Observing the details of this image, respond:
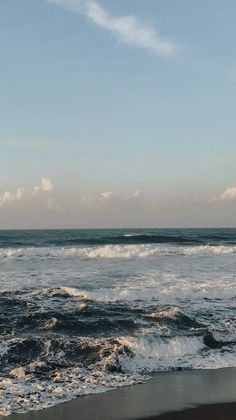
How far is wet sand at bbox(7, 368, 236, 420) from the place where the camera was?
676cm

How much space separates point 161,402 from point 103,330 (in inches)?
174

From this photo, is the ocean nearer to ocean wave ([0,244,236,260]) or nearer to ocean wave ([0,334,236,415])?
ocean wave ([0,334,236,415])

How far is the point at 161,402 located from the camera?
7309mm

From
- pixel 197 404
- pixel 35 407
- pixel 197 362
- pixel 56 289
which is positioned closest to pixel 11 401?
pixel 35 407

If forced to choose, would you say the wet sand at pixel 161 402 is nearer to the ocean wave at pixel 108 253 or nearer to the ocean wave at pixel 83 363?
the ocean wave at pixel 83 363

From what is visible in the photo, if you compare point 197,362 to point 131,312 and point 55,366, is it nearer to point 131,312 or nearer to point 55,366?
point 55,366

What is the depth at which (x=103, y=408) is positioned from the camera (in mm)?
7070

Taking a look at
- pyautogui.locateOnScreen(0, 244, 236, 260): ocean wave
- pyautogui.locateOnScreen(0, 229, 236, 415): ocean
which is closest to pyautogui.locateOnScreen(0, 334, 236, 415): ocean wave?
pyautogui.locateOnScreen(0, 229, 236, 415): ocean

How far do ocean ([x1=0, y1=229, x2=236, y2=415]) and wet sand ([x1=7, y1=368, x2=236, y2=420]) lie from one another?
12.6 inches

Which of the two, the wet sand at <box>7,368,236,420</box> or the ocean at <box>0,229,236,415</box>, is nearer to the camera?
the wet sand at <box>7,368,236,420</box>

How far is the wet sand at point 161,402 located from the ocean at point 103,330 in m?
0.32

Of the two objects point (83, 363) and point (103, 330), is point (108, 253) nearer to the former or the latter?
point (103, 330)

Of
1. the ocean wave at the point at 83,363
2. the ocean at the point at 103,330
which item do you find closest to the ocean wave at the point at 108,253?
the ocean at the point at 103,330

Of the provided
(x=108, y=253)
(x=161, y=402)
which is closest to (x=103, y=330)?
(x=161, y=402)
